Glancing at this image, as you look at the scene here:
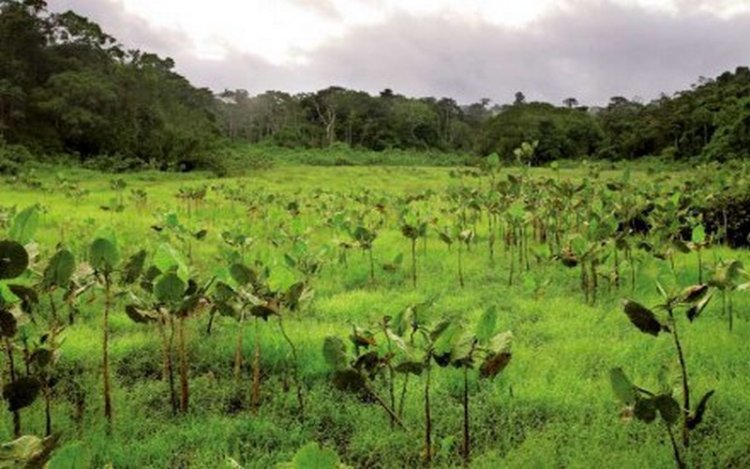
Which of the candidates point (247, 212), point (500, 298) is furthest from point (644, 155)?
point (500, 298)

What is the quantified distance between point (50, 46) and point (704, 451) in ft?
150

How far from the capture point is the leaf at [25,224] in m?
3.68

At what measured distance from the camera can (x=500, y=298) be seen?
8.34 meters

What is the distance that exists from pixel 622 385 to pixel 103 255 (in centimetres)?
306

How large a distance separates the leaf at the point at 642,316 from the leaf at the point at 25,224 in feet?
10.2

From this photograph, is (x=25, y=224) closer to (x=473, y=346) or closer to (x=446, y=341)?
(x=446, y=341)

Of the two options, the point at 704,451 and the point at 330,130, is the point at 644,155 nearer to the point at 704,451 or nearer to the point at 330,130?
the point at 330,130

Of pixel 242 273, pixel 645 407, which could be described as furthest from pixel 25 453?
pixel 645 407

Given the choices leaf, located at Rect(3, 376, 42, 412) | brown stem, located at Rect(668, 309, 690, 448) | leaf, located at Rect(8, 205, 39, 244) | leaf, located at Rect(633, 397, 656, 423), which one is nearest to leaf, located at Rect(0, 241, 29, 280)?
leaf, located at Rect(8, 205, 39, 244)

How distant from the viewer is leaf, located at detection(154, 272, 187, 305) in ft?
14.2

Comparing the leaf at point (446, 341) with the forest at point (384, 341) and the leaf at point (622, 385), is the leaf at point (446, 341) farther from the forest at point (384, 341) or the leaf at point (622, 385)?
the leaf at point (622, 385)

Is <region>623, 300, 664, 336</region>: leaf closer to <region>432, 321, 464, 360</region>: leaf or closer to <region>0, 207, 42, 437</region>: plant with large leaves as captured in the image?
<region>432, 321, 464, 360</region>: leaf

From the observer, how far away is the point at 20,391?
3832 mm

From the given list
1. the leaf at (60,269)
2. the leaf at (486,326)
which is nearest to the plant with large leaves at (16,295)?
the leaf at (60,269)
